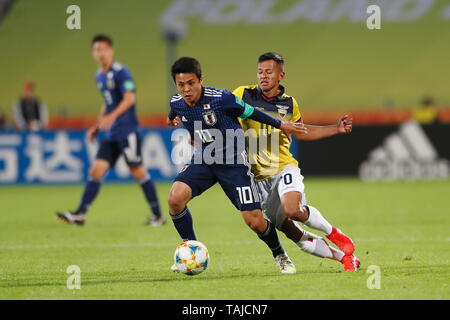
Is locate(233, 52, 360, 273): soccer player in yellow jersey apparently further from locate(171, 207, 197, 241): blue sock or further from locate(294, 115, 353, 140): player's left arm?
locate(171, 207, 197, 241): blue sock

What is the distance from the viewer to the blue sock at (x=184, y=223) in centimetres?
724

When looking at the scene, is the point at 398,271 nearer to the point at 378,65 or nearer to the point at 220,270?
the point at 220,270

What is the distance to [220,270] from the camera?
23.7 feet

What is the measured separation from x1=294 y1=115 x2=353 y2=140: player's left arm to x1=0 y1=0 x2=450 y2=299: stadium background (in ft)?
3.55

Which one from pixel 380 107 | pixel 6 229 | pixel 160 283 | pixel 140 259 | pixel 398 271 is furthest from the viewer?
pixel 380 107

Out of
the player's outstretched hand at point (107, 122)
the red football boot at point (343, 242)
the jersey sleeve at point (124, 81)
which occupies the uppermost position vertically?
the jersey sleeve at point (124, 81)

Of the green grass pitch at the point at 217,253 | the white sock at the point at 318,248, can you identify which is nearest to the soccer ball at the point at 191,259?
the green grass pitch at the point at 217,253

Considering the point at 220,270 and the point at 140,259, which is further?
the point at 140,259

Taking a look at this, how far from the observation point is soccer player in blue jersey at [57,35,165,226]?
1136 centimetres

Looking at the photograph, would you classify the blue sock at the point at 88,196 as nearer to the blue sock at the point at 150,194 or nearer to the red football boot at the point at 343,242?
the blue sock at the point at 150,194

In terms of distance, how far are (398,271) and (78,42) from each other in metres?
26.6

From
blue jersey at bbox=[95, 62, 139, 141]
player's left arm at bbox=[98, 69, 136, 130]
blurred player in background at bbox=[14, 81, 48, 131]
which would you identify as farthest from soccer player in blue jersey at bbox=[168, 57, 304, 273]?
blurred player in background at bbox=[14, 81, 48, 131]

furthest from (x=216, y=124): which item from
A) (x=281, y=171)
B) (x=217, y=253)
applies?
(x=217, y=253)

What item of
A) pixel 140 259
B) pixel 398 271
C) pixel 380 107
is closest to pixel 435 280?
pixel 398 271
